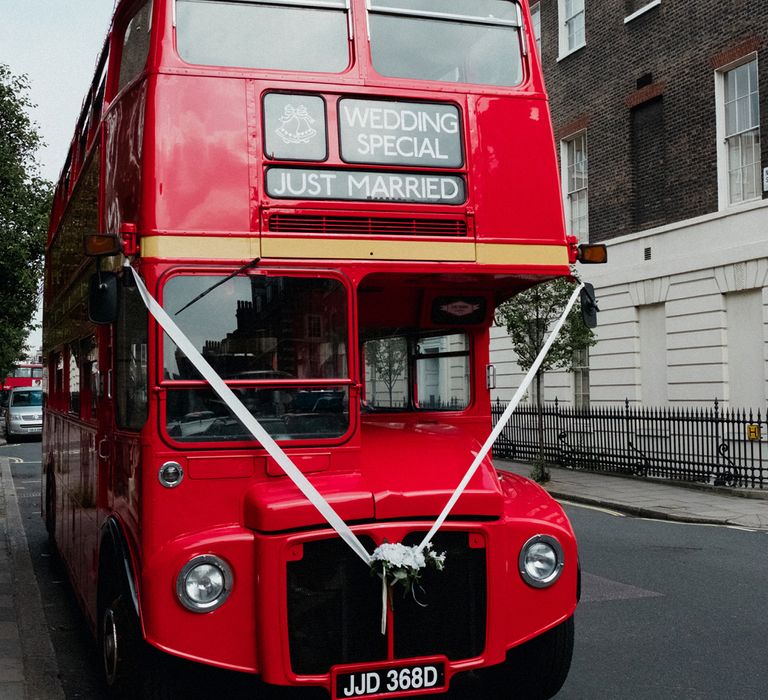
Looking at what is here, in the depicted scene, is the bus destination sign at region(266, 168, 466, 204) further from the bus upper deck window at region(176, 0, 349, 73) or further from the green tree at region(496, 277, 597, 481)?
the green tree at region(496, 277, 597, 481)

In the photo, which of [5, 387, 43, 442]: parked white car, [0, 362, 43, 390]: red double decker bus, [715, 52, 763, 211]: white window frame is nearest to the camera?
[715, 52, 763, 211]: white window frame

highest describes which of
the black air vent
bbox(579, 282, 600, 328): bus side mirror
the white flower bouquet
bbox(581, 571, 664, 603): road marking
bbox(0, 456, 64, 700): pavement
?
the black air vent

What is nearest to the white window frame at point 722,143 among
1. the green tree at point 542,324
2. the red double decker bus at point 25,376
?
the green tree at point 542,324

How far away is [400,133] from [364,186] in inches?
15.0

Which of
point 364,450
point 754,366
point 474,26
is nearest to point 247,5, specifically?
point 474,26

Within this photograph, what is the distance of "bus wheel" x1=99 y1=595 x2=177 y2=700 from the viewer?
435 centimetres

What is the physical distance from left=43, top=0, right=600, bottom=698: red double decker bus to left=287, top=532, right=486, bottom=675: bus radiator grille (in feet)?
0.03

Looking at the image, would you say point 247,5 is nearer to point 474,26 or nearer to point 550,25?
point 474,26

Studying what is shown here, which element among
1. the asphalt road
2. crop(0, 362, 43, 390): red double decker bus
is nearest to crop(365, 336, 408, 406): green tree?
the asphalt road

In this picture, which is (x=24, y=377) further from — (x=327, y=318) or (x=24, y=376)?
(x=327, y=318)

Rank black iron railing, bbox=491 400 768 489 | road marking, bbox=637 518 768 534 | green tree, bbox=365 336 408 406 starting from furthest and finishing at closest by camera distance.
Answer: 1. black iron railing, bbox=491 400 768 489
2. road marking, bbox=637 518 768 534
3. green tree, bbox=365 336 408 406

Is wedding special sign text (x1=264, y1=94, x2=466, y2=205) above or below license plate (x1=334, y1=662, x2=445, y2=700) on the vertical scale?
above

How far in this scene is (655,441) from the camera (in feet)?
59.2

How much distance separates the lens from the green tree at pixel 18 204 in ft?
72.9
